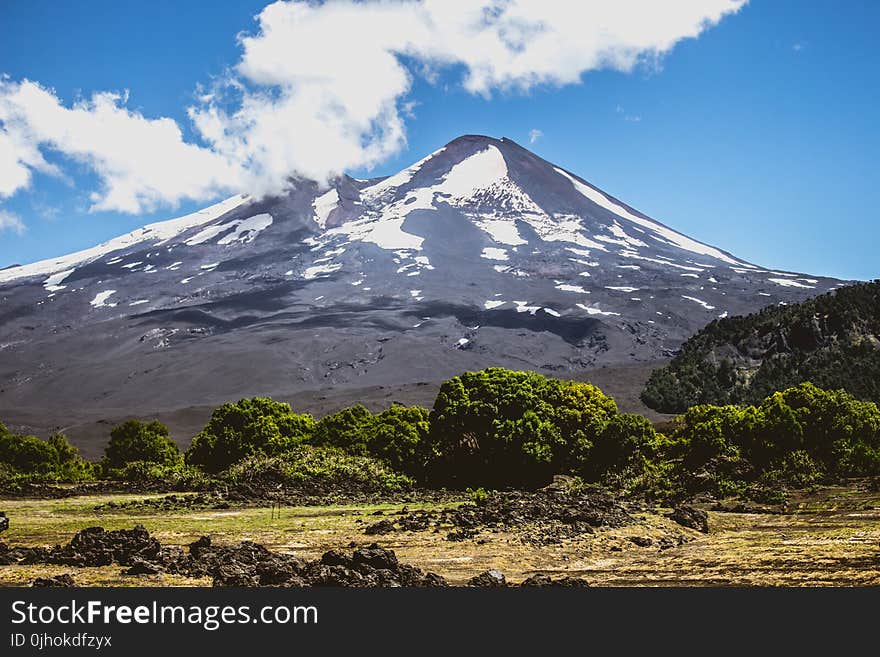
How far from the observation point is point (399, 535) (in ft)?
59.1

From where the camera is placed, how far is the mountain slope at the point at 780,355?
6333 cm

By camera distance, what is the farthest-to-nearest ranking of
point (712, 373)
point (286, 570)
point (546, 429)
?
point (712, 373) < point (546, 429) < point (286, 570)

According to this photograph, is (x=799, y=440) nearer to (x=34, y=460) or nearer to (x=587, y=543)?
(x=587, y=543)

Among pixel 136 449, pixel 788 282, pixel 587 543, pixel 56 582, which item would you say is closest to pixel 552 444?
pixel 587 543

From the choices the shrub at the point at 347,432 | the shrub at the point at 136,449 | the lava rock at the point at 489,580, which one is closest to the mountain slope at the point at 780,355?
the shrub at the point at 347,432

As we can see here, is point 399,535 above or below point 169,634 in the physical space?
below


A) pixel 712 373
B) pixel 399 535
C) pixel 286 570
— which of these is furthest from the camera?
pixel 712 373

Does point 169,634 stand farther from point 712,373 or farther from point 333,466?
point 712,373

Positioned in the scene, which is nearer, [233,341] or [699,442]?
[699,442]

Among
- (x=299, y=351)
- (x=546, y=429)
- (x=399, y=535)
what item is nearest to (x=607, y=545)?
(x=399, y=535)

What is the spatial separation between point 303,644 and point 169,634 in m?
1.19

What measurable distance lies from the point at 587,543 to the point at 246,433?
81.1 feet

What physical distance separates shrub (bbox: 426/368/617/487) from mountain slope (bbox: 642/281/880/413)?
109 feet

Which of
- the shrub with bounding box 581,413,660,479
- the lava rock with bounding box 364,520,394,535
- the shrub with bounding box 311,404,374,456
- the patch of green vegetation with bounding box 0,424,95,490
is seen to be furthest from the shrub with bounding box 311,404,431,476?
the lava rock with bounding box 364,520,394,535
